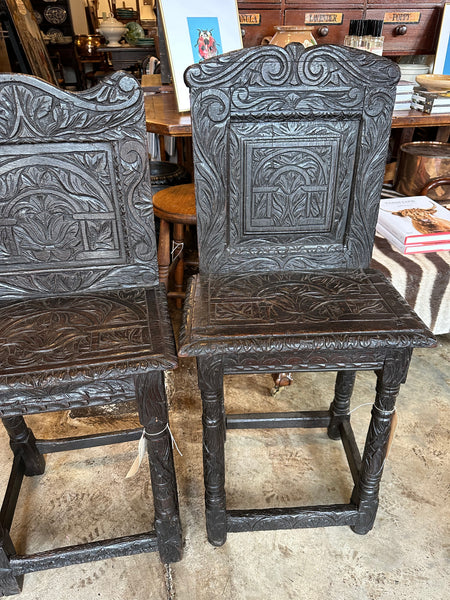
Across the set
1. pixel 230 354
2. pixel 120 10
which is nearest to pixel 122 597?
pixel 230 354

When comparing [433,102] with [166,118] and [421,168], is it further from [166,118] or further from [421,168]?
[166,118]

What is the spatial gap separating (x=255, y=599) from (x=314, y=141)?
1.16 metres

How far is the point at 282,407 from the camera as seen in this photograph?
1.74 metres

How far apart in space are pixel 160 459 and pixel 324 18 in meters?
2.92

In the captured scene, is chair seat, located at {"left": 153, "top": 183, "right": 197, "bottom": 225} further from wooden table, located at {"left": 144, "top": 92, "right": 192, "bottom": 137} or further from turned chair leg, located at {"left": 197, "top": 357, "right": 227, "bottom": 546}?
turned chair leg, located at {"left": 197, "top": 357, "right": 227, "bottom": 546}

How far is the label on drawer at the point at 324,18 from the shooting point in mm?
2875

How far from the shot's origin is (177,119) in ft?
6.05

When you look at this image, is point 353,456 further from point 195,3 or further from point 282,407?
point 195,3

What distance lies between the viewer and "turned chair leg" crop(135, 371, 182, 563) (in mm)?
980

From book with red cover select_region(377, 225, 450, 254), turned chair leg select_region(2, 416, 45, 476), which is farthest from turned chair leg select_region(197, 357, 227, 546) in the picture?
book with red cover select_region(377, 225, 450, 254)

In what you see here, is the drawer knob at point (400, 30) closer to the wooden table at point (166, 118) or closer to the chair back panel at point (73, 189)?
the wooden table at point (166, 118)

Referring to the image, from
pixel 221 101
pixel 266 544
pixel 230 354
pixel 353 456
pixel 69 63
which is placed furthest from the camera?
pixel 69 63

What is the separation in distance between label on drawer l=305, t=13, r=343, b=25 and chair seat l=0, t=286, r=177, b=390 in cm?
253

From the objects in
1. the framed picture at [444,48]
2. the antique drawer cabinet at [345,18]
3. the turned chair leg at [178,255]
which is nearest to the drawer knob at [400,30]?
the antique drawer cabinet at [345,18]
